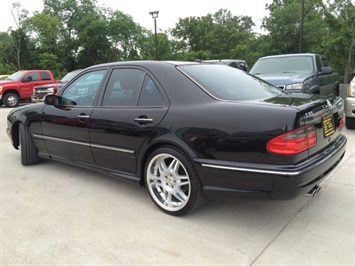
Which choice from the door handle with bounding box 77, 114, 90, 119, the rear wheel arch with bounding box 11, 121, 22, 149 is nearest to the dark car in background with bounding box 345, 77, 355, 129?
the door handle with bounding box 77, 114, 90, 119

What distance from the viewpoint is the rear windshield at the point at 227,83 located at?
9.75ft

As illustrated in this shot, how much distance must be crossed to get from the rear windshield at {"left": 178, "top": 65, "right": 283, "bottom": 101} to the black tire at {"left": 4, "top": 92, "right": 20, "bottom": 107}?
1370 cm

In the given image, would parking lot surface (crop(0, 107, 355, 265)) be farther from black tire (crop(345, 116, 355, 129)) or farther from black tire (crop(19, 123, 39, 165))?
black tire (crop(345, 116, 355, 129))

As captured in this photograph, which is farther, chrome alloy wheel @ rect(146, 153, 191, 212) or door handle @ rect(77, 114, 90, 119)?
door handle @ rect(77, 114, 90, 119)

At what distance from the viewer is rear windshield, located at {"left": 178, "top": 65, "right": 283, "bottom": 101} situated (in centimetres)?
297

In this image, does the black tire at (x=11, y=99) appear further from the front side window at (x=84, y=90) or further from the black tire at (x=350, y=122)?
Answer: the black tire at (x=350, y=122)

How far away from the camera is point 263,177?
7.97ft

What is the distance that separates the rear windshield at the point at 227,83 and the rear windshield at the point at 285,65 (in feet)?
14.0

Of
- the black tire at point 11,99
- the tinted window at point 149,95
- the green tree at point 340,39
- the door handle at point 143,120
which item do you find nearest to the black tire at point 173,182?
the door handle at point 143,120

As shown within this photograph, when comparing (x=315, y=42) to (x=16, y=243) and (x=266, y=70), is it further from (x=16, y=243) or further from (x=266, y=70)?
(x=16, y=243)

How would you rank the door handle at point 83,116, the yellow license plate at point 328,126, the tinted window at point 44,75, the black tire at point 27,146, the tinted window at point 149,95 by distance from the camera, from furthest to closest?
the tinted window at point 44,75 → the black tire at point 27,146 → the door handle at point 83,116 → the tinted window at point 149,95 → the yellow license plate at point 328,126

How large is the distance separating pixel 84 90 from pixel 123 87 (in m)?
0.70

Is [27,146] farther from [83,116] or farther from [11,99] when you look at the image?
[11,99]

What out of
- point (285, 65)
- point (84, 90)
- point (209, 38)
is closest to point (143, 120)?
point (84, 90)
